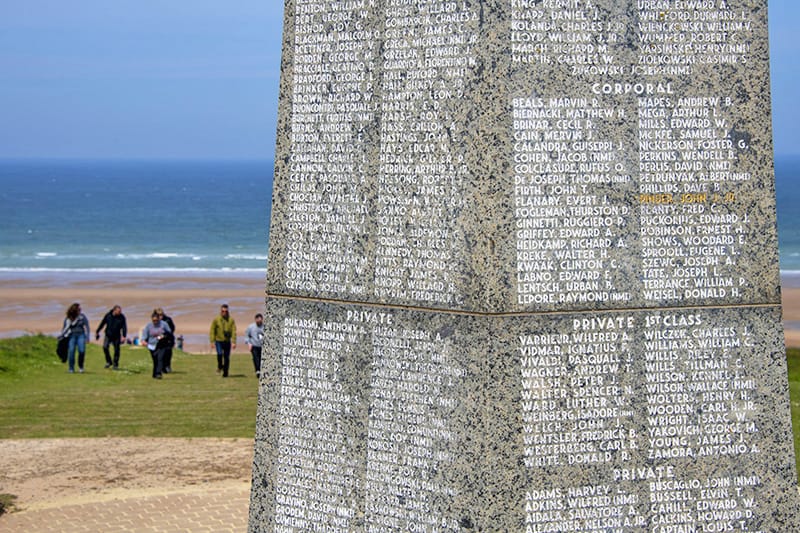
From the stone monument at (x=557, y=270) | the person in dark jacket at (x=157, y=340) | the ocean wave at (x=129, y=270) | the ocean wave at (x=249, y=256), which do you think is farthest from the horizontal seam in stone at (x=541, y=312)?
the ocean wave at (x=249, y=256)

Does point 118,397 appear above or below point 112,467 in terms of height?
above

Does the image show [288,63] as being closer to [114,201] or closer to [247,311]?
[247,311]

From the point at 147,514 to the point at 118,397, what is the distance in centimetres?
852

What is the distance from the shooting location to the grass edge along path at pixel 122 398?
17.2 metres

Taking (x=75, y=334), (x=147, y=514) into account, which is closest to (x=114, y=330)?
(x=75, y=334)

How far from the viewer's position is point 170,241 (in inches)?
3620

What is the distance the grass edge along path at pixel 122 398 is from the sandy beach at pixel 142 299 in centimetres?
1164

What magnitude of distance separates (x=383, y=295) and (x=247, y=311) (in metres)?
41.6

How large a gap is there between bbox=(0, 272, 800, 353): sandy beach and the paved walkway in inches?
927

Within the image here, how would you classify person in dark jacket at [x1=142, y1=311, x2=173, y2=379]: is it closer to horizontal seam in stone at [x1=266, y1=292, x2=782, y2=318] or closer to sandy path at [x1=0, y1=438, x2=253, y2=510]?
sandy path at [x1=0, y1=438, x2=253, y2=510]

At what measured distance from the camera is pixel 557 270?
21.6 ft

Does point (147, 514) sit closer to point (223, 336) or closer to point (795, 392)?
point (223, 336)

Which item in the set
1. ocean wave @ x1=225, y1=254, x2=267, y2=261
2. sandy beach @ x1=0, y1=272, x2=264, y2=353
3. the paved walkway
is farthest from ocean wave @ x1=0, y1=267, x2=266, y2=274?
the paved walkway

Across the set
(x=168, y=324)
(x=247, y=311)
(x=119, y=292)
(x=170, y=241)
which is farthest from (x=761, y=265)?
(x=170, y=241)
